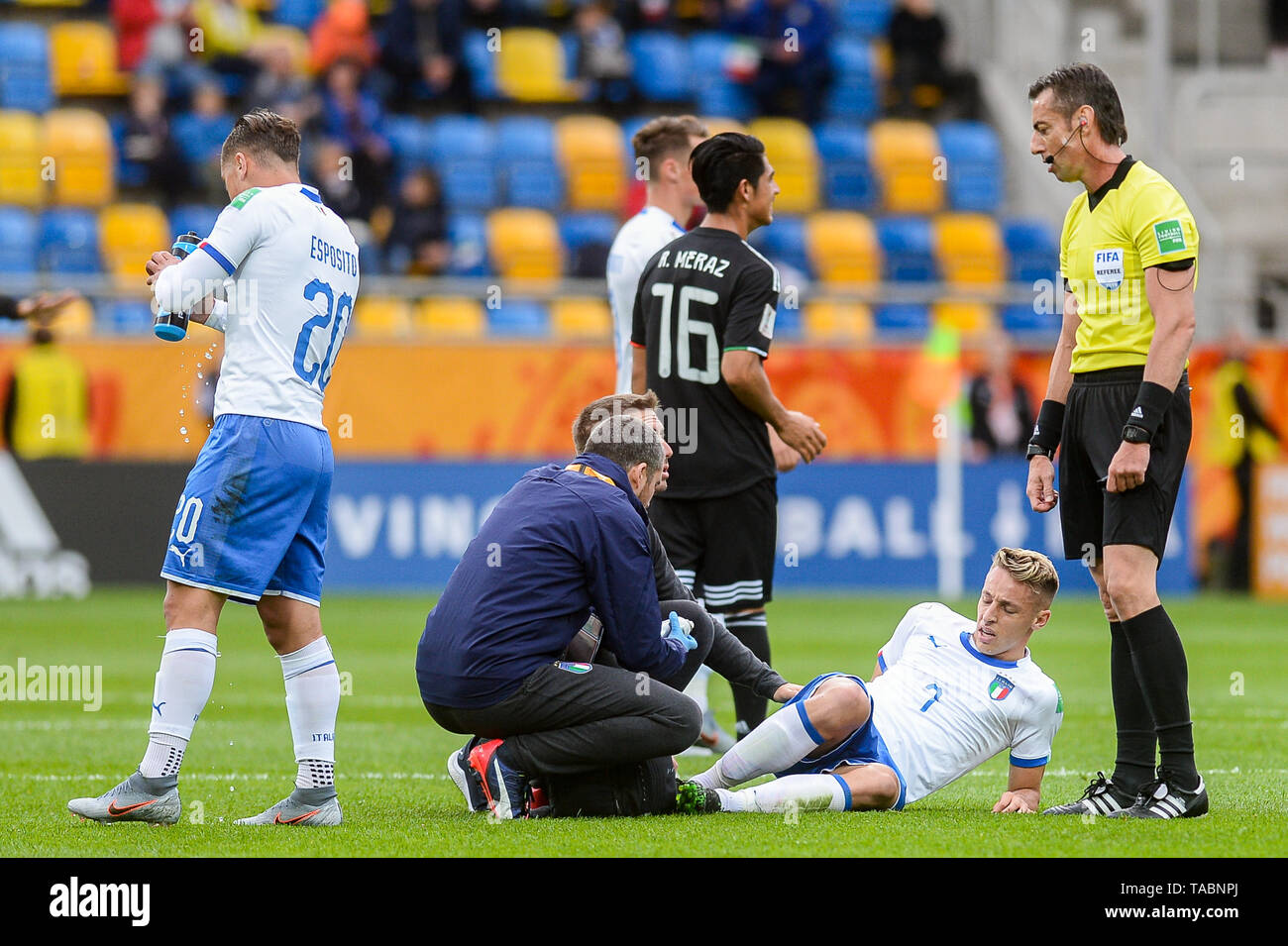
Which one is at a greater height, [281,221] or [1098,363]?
[281,221]

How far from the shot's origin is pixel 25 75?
1950cm

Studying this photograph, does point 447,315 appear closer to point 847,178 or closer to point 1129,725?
point 847,178

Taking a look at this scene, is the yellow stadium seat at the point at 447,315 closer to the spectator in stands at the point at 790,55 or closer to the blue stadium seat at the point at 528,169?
the blue stadium seat at the point at 528,169

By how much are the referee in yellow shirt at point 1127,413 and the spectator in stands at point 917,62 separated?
52.6 ft

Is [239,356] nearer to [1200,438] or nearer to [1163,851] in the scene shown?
[1163,851]

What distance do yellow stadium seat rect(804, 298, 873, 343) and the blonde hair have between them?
12255mm

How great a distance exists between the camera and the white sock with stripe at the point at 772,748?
19.5ft

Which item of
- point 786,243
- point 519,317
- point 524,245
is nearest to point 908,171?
point 786,243

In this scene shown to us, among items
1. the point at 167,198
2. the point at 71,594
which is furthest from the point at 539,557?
the point at 167,198

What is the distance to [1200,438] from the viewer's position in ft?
57.0

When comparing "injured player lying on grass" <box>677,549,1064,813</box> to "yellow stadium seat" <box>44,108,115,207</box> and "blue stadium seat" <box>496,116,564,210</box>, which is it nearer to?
"blue stadium seat" <box>496,116,564,210</box>

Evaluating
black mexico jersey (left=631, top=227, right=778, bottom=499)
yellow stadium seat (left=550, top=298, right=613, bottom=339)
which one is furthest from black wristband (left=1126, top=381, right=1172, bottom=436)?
yellow stadium seat (left=550, top=298, right=613, bottom=339)

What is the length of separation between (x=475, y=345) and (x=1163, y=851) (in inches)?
495

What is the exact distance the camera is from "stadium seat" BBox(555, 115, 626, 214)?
19.8m
